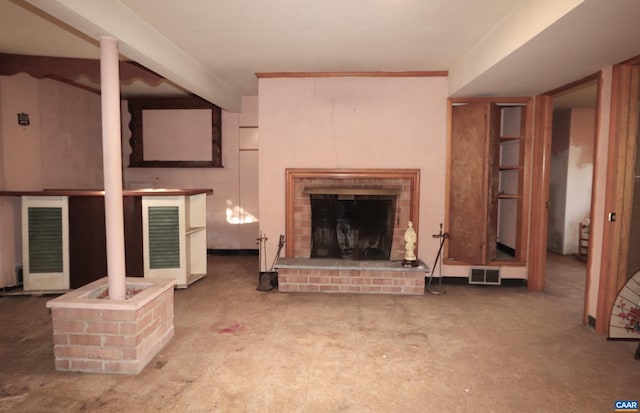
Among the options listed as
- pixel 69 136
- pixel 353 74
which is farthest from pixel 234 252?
pixel 353 74

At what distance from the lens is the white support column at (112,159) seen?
2.57 metres

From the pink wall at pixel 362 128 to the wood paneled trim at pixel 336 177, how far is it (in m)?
0.07

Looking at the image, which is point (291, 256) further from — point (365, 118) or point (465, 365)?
point (465, 365)

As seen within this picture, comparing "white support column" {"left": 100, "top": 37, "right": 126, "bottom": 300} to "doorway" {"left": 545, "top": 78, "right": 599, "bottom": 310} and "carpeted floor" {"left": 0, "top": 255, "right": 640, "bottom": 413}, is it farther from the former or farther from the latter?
"doorway" {"left": 545, "top": 78, "right": 599, "bottom": 310}

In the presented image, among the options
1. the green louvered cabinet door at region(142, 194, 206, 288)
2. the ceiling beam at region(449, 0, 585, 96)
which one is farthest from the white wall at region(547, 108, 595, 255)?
the green louvered cabinet door at region(142, 194, 206, 288)

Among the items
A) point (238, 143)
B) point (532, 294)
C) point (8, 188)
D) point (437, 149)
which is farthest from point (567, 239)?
point (8, 188)

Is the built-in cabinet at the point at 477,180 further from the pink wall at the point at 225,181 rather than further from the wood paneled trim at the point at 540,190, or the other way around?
the pink wall at the point at 225,181

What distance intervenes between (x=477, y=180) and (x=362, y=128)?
141cm

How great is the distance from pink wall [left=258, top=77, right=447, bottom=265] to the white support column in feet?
6.64

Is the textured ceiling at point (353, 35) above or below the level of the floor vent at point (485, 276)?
above

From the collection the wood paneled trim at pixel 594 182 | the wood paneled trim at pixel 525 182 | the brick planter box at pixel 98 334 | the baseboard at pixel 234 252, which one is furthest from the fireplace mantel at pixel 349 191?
the brick planter box at pixel 98 334

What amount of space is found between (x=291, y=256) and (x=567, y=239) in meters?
4.83

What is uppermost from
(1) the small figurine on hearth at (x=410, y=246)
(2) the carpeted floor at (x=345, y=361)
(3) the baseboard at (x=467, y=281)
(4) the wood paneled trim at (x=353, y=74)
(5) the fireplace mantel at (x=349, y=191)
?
(4) the wood paneled trim at (x=353, y=74)

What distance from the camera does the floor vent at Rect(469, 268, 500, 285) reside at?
4426 mm
